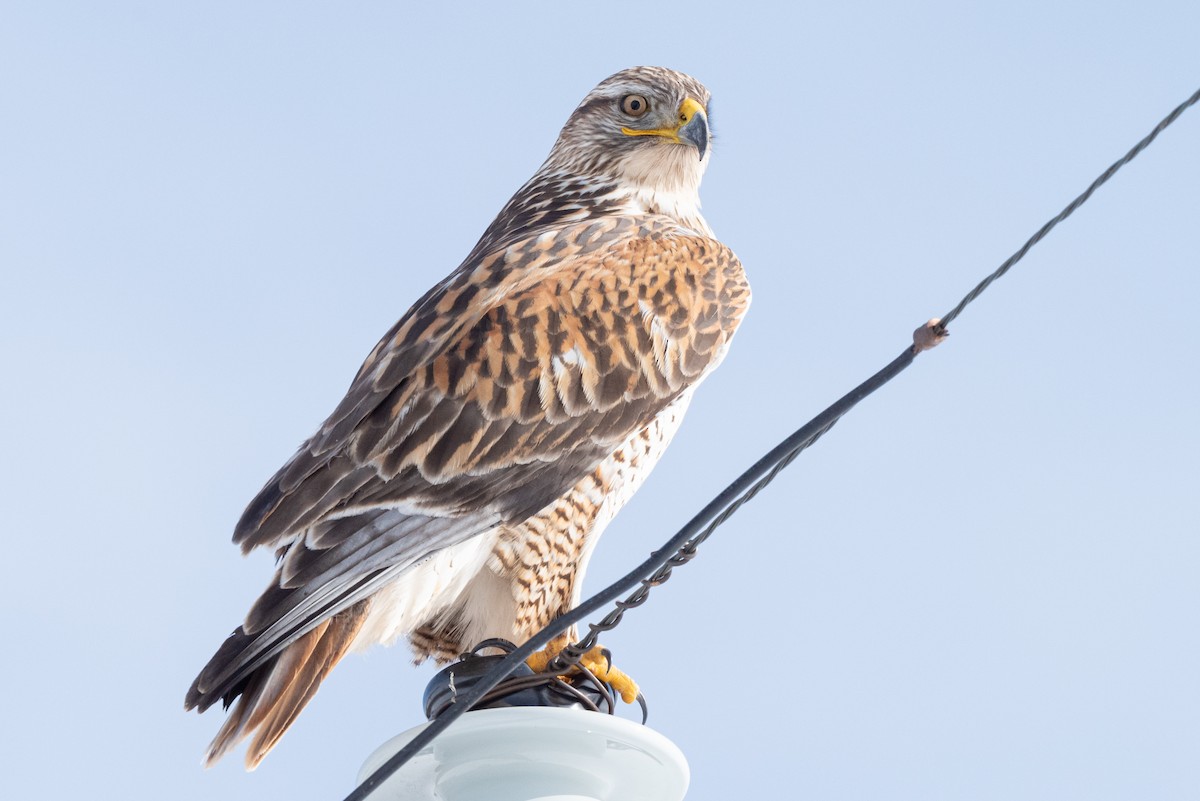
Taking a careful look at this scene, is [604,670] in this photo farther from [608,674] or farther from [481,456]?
[481,456]

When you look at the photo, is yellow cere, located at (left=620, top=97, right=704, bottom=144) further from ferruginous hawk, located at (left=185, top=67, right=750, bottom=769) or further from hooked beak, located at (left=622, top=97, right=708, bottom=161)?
ferruginous hawk, located at (left=185, top=67, right=750, bottom=769)

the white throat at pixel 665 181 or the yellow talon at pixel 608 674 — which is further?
the white throat at pixel 665 181

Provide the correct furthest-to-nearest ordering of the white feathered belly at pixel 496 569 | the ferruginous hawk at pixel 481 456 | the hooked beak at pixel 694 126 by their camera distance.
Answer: the hooked beak at pixel 694 126 → the white feathered belly at pixel 496 569 → the ferruginous hawk at pixel 481 456

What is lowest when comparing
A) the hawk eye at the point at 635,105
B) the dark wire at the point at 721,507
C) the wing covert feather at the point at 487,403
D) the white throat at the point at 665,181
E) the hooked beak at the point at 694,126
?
the dark wire at the point at 721,507

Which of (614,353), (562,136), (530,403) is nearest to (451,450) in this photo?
(530,403)

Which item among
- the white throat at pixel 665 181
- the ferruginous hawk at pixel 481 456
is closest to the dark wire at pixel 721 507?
the ferruginous hawk at pixel 481 456

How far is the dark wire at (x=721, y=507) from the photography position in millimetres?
2676

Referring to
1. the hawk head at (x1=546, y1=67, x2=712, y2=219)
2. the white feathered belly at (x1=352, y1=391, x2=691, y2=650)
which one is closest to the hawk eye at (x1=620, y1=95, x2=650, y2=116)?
the hawk head at (x1=546, y1=67, x2=712, y2=219)

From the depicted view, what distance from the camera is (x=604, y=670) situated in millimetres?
4043

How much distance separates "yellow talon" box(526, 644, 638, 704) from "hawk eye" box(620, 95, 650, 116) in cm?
251

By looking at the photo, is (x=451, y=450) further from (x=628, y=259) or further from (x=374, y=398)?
(x=628, y=259)

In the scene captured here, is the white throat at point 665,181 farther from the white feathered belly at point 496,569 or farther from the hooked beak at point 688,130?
the white feathered belly at point 496,569

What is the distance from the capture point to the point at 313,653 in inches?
147

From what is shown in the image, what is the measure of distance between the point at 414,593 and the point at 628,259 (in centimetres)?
137
